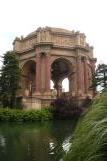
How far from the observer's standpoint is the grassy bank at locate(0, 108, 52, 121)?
32125 mm

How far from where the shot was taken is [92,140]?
334 cm

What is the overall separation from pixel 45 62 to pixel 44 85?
9.85ft

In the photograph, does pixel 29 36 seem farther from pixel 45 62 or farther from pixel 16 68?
pixel 16 68

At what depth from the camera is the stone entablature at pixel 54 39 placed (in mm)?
43438

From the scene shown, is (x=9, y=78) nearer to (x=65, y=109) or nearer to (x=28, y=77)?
(x=65, y=109)

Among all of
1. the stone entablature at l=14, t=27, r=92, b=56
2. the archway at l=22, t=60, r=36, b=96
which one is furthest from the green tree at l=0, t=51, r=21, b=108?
the archway at l=22, t=60, r=36, b=96

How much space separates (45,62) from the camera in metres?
42.8

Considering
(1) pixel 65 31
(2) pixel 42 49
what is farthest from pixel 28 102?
(1) pixel 65 31

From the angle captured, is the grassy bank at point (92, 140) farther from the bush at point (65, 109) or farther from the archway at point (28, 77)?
the archway at point (28, 77)

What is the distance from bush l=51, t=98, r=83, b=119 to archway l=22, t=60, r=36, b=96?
822 centimetres

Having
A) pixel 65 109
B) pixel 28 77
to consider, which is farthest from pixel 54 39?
pixel 65 109

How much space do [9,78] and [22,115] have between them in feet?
21.5

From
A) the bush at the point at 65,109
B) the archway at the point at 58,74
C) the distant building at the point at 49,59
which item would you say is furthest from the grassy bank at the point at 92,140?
the archway at the point at 58,74

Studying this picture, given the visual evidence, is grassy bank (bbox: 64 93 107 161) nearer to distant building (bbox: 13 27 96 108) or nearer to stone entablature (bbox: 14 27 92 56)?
distant building (bbox: 13 27 96 108)
